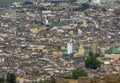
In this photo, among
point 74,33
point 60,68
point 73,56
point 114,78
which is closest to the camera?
point 114,78

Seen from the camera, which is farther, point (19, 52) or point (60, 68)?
point (19, 52)

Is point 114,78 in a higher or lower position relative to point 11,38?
higher

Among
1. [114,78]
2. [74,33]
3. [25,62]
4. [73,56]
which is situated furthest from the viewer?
[74,33]

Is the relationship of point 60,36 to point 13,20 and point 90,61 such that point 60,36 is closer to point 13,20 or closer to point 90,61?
point 13,20

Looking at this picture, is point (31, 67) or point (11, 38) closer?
point (31, 67)

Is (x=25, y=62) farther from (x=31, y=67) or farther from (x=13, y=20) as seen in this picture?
(x=13, y=20)

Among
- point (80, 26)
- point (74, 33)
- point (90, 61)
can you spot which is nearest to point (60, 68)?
point (90, 61)

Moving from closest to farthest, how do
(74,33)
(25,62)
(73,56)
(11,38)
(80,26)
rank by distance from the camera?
(25,62) → (73,56) → (11,38) → (74,33) → (80,26)

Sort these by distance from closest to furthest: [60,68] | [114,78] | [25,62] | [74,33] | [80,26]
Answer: [114,78] < [60,68] < [25,62] < [74,33] < [80,26]

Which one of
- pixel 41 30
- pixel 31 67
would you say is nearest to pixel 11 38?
pixel 41 30
